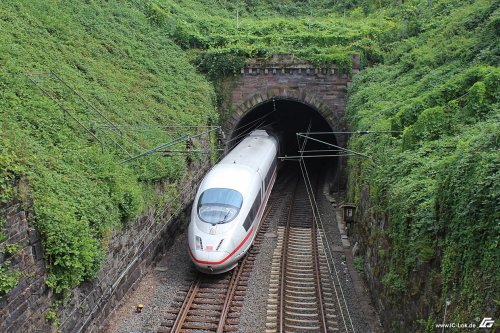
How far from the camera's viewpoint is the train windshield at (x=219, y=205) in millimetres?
13125

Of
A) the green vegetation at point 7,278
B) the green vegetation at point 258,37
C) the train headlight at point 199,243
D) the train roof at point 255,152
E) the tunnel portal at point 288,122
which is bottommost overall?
the train headlight at point 199,243

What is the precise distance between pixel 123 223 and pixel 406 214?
724 cm

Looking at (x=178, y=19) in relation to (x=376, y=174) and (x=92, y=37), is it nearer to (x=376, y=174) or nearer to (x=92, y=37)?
(x=92, y=37)

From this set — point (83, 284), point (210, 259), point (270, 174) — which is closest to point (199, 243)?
point (210, 259)

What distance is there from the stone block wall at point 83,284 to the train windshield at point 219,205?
1715 mm

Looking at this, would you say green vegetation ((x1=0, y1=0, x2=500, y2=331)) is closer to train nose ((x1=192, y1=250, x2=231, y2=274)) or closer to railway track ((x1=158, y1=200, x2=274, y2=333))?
train nose ((x1=192, y1=250, x2=231, y2=274))

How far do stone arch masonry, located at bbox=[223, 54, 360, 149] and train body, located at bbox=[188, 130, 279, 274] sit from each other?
306 inches

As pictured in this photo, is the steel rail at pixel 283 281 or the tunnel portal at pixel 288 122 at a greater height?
the tunnel portal at pixel 288 122

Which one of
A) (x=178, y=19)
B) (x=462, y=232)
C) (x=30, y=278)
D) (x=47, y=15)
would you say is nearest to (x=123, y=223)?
(x=30, y=278)

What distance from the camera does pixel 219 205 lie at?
44.0 feet

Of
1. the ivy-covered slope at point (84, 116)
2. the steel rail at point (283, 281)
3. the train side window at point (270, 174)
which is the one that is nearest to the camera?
the ivy-covered slope at point (84, 116)

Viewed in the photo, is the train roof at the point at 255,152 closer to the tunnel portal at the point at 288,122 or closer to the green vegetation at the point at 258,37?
the tunnel portal at the point at 288,122

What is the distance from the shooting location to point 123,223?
38.4 ft

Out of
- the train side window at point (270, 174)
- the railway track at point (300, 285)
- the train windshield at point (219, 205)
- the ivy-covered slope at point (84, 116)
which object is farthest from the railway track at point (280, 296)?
the ivy-covered slope at point (84, 116)
